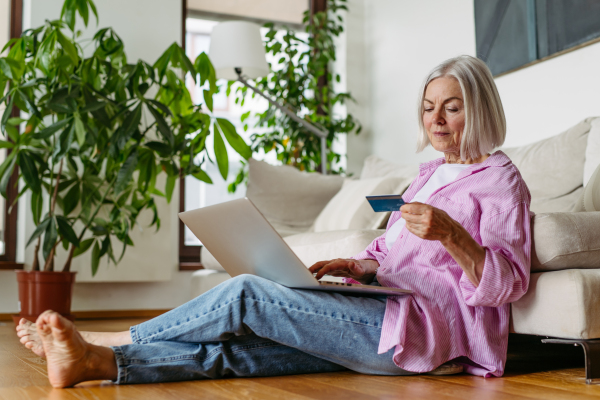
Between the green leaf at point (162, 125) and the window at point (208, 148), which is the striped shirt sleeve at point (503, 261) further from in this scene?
the window at point (208, 148)

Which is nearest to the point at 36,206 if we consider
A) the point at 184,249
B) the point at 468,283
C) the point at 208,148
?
the point at 184,249

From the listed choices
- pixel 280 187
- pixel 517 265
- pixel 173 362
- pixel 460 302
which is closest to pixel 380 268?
pixel 460 302

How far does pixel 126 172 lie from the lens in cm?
292

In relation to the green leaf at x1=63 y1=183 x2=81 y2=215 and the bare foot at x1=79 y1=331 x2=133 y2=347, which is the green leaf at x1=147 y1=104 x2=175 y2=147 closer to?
the green leaf at x1=63 y1=183 x2=81 y2=215

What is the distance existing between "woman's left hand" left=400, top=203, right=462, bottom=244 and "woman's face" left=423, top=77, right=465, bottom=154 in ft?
1.11

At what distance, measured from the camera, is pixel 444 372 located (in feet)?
4.56

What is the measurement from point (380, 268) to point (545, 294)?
1.21 ft

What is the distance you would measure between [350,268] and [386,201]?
39 cm

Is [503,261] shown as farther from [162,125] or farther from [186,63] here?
[186,63]

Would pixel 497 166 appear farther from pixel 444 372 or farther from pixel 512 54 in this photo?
pixel 512 54

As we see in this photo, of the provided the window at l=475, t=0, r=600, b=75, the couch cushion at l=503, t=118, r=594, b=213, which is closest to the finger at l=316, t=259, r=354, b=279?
the couch cushion at l=503, t=118, r=594, b=213

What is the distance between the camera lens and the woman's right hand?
153 centimetres

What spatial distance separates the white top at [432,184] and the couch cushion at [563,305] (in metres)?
0.29

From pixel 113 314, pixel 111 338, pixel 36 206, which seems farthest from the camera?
pixel 113 314
